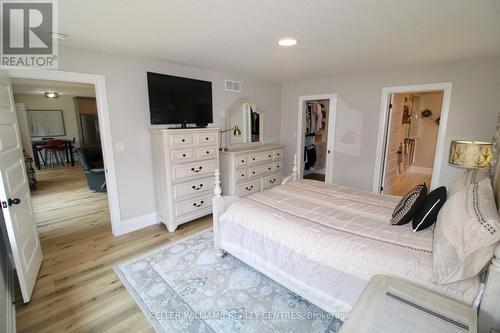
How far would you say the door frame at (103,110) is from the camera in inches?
92.4

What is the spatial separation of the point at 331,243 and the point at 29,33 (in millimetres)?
2961

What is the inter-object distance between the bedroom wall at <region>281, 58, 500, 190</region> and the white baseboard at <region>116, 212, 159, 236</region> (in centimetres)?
297

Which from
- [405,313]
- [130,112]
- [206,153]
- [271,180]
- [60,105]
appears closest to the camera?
[405,313]

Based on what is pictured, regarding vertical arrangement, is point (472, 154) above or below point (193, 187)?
above

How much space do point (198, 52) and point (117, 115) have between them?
1.26 metres

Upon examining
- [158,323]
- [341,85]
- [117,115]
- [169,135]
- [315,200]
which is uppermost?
[341,85]

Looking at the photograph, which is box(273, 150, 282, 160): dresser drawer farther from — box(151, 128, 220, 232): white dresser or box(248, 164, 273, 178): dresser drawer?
box(151, 128, 220, 232): white dresser

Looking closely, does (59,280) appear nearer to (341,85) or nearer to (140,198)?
(140,198)

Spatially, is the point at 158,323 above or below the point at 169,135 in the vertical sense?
below

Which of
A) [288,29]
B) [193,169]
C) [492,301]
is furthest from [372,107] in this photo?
[492,301]

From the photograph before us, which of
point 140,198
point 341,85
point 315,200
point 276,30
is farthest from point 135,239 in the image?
point 341,85

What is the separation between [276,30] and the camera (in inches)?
79.4

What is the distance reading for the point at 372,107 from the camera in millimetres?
3912

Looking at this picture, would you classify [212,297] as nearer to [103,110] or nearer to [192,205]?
[192,205]
